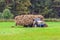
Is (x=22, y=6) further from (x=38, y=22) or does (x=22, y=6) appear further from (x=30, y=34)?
(x=30, y=34)

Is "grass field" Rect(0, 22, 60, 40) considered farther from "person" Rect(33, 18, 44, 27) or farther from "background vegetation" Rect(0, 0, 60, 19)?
"background vegetation" Rect(0, 0, 60, 19)

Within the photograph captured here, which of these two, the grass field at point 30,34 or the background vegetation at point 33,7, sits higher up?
the grass field at point 30,34

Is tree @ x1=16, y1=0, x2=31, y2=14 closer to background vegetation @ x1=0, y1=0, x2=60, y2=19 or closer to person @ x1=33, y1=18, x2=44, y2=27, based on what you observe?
background vegetation @ x1=0, y1=0, x2=60, y2=19

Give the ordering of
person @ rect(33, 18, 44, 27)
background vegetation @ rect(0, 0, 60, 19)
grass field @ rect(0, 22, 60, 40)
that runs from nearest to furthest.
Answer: grass field @ rect(0, 22, 60, 40)
person @ rect(33, 18, 44, 27)
background vegetation @ rect(0, 0, 60, 19)

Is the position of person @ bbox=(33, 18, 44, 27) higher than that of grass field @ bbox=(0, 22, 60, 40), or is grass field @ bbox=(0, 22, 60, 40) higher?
grass field @ bbox=(0, 22, 60, 40)

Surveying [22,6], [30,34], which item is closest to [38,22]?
[30,34]

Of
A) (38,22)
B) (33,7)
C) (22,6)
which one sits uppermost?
(38,22)

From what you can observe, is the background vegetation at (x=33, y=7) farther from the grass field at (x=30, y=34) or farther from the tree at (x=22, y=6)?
the grass field at (x=30, y=34)

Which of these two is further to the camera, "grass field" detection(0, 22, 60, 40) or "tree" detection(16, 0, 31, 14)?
"tree" detection(16, 0, 31, 14)

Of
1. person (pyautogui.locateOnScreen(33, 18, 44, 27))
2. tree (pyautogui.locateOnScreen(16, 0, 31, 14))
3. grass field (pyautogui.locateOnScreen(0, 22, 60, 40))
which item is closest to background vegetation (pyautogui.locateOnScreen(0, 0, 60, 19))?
tree (pyautogui.locateOnScreen(16, 0, 31, 14))

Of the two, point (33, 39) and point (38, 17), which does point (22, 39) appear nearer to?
point (33, 39)

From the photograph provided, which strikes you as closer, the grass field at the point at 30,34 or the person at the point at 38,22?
the grass field at the point at 30,34

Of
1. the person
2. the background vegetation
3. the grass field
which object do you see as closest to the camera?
the grass field

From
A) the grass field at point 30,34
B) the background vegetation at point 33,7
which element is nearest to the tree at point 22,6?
the background vegetation at point 33,7
